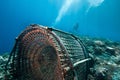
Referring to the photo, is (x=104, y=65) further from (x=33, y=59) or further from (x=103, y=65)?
(x=33, y=59)

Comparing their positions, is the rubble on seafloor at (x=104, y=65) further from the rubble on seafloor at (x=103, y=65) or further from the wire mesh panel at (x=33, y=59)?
the wire mesh panel at (x=33, y=59)

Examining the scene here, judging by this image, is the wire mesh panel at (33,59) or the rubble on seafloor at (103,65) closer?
the wire mesh panel at (33,59)

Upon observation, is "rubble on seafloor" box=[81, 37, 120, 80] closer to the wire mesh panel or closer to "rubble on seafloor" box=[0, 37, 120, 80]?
"rubble on seafloor" box=[0, 37, 120, 80]

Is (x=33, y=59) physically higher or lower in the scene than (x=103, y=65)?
higher

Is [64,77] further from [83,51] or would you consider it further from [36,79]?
[83,51]

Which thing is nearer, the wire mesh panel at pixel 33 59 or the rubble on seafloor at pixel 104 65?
the wire mesh panel at pixel 33 59

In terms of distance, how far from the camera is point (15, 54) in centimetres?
489

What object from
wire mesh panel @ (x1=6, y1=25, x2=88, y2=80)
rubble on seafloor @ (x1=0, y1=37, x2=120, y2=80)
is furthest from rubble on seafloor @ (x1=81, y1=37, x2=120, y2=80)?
wire mesh panel @ (x1=6, y1=25, x2=88, y2=80)

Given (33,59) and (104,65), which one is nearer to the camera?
(33,59)

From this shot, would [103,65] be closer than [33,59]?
No

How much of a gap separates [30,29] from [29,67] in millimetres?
1144

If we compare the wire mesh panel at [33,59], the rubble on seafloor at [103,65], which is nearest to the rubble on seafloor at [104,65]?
the rubble on seafloor at [103,65]

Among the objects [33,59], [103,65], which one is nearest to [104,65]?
[103,65]

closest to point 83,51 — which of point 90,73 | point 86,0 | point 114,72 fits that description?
point 90,73
